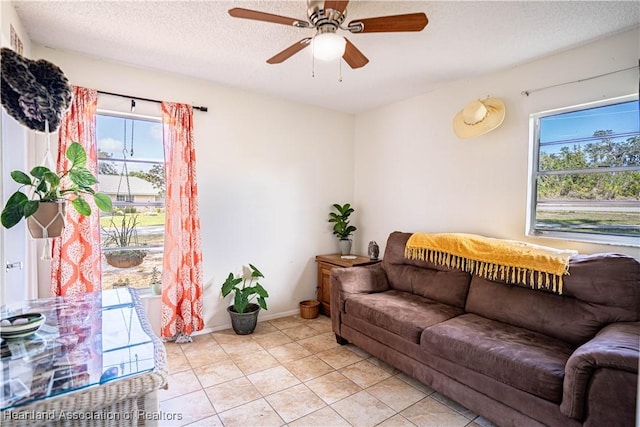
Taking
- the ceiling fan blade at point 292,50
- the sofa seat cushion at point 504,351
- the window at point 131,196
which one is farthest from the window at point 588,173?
the window at point 131,196

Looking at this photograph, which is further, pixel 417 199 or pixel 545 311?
pixel 417 199

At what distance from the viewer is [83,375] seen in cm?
96

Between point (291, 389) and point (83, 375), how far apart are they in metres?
1.66

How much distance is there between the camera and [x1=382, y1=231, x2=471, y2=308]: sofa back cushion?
2.68m

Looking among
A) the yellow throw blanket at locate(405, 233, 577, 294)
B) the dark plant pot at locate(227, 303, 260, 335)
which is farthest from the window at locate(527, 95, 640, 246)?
the dark plant pot at locate(227, 303, 260, 335)

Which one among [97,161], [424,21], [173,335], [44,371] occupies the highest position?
[424,21]

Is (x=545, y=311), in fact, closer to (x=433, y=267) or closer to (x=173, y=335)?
(x=433, y=267)

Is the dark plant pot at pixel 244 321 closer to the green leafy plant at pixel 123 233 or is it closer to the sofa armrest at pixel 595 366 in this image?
the green leafy plant at pixel 123 233

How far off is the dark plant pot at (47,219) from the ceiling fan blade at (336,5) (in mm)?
1635

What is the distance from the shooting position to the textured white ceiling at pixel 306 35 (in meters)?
1.93

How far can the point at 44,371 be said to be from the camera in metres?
0.98

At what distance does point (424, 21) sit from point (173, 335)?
3.25 m

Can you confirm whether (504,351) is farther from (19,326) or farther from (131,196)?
(131,196)

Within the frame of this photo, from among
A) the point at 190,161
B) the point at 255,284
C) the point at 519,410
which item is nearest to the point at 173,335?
the point at 255,284
